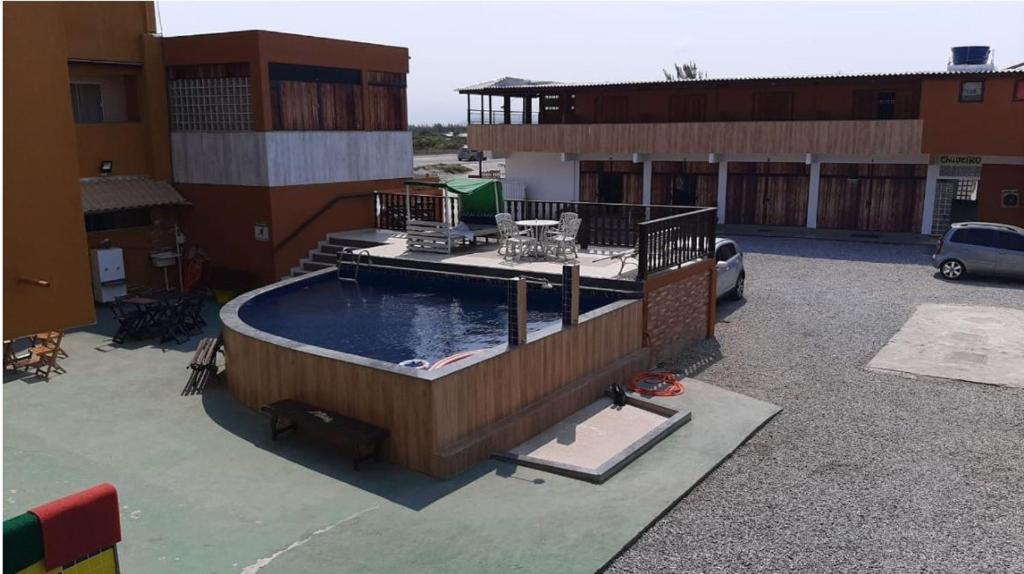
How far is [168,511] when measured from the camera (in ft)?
29.9

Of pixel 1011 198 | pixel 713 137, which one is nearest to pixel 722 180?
pixel 713 137

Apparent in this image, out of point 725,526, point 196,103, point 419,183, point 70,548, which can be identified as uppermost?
point 196,103

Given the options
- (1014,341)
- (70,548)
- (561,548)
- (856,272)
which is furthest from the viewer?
(856,272)

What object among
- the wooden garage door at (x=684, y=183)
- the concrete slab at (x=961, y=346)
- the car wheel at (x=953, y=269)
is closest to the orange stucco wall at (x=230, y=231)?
the concrete slab at (x=961, y=346)

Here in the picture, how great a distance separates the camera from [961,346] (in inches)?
608

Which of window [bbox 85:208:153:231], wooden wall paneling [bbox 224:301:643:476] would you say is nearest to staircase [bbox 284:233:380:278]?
window [bbox 85:208:153:231]

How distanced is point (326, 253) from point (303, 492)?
12276 millimetres

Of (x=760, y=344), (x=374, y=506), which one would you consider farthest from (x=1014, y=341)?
(x=374, y=506)

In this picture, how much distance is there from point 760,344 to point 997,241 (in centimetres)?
1014

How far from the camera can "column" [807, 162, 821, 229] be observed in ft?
102

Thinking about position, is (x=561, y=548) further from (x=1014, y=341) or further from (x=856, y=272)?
(x=856, y=272)

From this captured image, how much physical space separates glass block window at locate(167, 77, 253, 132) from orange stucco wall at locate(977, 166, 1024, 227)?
2411cm

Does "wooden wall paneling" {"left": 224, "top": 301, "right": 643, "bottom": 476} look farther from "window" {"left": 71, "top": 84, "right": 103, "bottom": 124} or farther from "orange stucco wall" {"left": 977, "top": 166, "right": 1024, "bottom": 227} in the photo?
"orange stucco wall" {"left": 977, "top": 166, "right": 1024, "bottom": 227}

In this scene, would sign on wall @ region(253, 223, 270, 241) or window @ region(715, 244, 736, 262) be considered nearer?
window @ region(715, 244, 736, 262)
